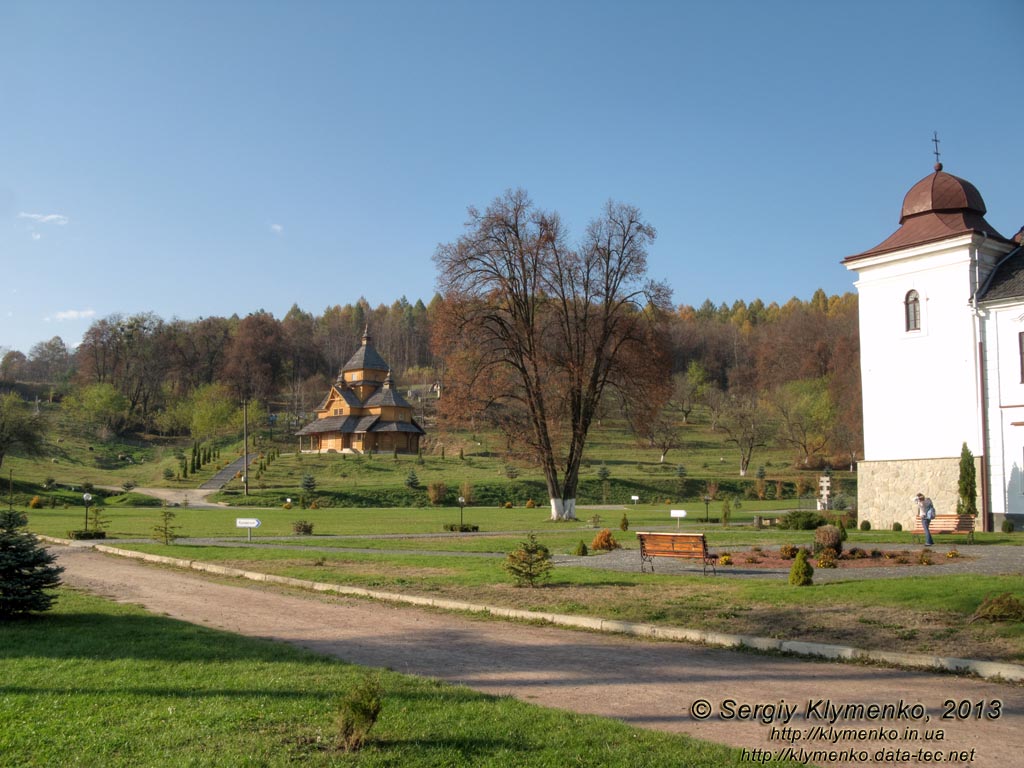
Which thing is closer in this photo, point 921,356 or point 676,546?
point 676,546

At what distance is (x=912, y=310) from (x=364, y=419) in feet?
186

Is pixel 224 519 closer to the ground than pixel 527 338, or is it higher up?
closer to the ground

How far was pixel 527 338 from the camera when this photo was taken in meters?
37.4

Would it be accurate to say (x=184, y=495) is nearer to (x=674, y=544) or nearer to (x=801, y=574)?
(x=674, y=544)

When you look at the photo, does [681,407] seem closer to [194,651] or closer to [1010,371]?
[1010,371]

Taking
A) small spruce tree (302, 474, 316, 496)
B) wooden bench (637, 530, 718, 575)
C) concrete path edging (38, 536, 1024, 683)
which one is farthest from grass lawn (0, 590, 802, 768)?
small spruce tree (302, 474, 316, 496)

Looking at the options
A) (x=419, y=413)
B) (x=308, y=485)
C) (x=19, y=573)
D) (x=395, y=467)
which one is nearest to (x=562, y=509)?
(x=308, y=485)

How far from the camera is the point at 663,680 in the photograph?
853cm

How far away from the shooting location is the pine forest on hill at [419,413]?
5931 centimetres

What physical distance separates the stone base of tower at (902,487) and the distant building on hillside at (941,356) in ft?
0.12

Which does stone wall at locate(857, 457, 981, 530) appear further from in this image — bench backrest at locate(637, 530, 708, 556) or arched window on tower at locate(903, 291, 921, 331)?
bench backrest at locate(637, 530, 708, 556)

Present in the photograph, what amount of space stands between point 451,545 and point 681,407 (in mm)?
78264

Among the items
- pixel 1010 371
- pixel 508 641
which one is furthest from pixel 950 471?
pixel 508 641

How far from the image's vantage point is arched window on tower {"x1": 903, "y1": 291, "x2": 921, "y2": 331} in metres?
30.4
